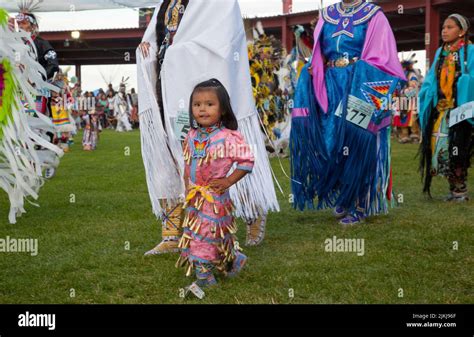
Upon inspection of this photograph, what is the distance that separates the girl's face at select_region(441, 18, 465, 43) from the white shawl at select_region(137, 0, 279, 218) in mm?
2735

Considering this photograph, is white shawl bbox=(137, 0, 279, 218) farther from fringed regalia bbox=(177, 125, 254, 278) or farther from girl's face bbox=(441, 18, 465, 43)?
girl's face bbox=(441, 18, 465, 43)

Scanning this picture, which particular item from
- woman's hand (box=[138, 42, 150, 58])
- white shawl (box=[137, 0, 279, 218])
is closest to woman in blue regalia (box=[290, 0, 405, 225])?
white shawl (box=[137, 0, 279, 218])

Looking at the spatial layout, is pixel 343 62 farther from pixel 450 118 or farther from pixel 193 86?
pixel 450 118

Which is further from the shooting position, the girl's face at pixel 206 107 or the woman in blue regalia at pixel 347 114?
the woman in blue regalia at pixel 347 114

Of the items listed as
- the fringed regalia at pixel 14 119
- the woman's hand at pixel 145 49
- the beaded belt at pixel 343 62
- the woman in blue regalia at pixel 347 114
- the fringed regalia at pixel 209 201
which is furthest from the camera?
the beaded belt at pixel 343 62

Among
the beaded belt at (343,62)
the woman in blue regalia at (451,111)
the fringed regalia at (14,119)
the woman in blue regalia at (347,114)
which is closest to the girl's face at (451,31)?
the woman in blue regalia at (451,111)

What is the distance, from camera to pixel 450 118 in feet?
18.5

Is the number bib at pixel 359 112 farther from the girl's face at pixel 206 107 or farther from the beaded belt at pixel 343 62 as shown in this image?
the girl's face at pixel 206 107

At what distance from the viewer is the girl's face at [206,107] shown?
3029mm

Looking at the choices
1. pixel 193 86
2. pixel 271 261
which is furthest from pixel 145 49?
pixel 271 261

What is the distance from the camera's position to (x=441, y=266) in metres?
3.31

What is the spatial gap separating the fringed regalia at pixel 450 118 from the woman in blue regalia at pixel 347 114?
132cm

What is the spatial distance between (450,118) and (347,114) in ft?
5.60
